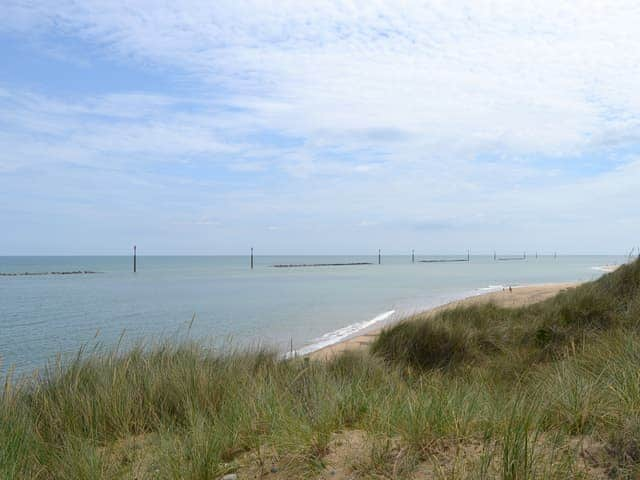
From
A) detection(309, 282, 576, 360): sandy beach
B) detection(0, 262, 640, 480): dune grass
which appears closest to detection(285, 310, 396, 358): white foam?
detection(309, 282, 576, 360): sandy beach

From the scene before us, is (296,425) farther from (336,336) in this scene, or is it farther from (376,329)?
(376,329)

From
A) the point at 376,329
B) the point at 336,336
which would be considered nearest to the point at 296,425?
the point at 336,336

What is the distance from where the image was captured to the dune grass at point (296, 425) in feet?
10.9

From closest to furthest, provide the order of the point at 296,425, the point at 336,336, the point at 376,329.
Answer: the point at 296,425 < the point at 336,336 < the point at 376,329

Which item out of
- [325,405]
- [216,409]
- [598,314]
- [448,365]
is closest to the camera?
[325,405]

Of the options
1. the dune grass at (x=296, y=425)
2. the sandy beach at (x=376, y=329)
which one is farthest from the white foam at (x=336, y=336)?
the dune grass at (x=296, y=425)

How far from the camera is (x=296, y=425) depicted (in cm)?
401

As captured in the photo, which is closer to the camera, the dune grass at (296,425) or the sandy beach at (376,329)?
the dune grass at (296,425)

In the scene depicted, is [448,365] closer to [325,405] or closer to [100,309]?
[325,405]

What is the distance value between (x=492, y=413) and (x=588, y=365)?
3.20 m

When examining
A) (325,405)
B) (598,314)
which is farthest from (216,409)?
(598,314)

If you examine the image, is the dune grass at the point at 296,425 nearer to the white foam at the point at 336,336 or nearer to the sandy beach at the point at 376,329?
the sandy beach at the point at 376,329

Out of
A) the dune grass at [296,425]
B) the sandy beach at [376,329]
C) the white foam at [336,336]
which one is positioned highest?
the dune grass at [296,425]

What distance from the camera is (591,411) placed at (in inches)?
151
